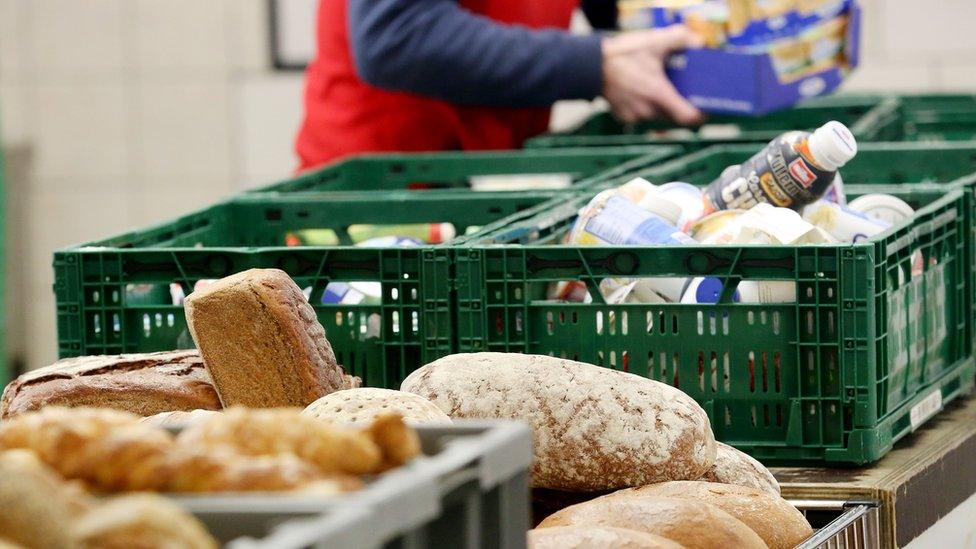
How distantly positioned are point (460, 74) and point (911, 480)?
171cm

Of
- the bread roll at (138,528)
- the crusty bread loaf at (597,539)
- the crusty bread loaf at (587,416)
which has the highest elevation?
the bread roll at (138,528)

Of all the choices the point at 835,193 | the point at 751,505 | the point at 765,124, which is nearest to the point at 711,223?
the point at 835,193

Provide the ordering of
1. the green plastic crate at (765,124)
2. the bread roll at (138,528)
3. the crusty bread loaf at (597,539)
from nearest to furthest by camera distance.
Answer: the bread roll at (138,528) → the crusty bread loaf at (597,539) → the green plastic crate at (765,124)

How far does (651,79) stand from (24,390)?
1.93m

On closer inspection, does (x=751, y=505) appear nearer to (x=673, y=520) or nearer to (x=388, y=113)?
(x=673, y=520)

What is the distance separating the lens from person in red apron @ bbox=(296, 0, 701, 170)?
3.33 metres

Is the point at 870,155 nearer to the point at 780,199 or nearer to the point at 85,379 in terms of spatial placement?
the point at 780,199

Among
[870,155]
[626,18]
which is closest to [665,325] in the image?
[870,155]

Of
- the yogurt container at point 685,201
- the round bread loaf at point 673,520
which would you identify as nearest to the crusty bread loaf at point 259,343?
the round bread loaf at point 673,520

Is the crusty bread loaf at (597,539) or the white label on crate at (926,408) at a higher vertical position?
the crusty bread loaf at (597,539)

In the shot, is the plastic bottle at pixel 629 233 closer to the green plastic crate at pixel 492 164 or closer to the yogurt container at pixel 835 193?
the yogurt container at pixel 835 193

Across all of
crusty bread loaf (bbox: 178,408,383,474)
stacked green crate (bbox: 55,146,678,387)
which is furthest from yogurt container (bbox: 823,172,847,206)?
crusty bread loaf (bbox: 178,408,383,474)

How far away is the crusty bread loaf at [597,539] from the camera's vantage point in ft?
4.48

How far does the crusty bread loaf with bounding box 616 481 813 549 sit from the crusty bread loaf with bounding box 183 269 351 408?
37 centimetres
